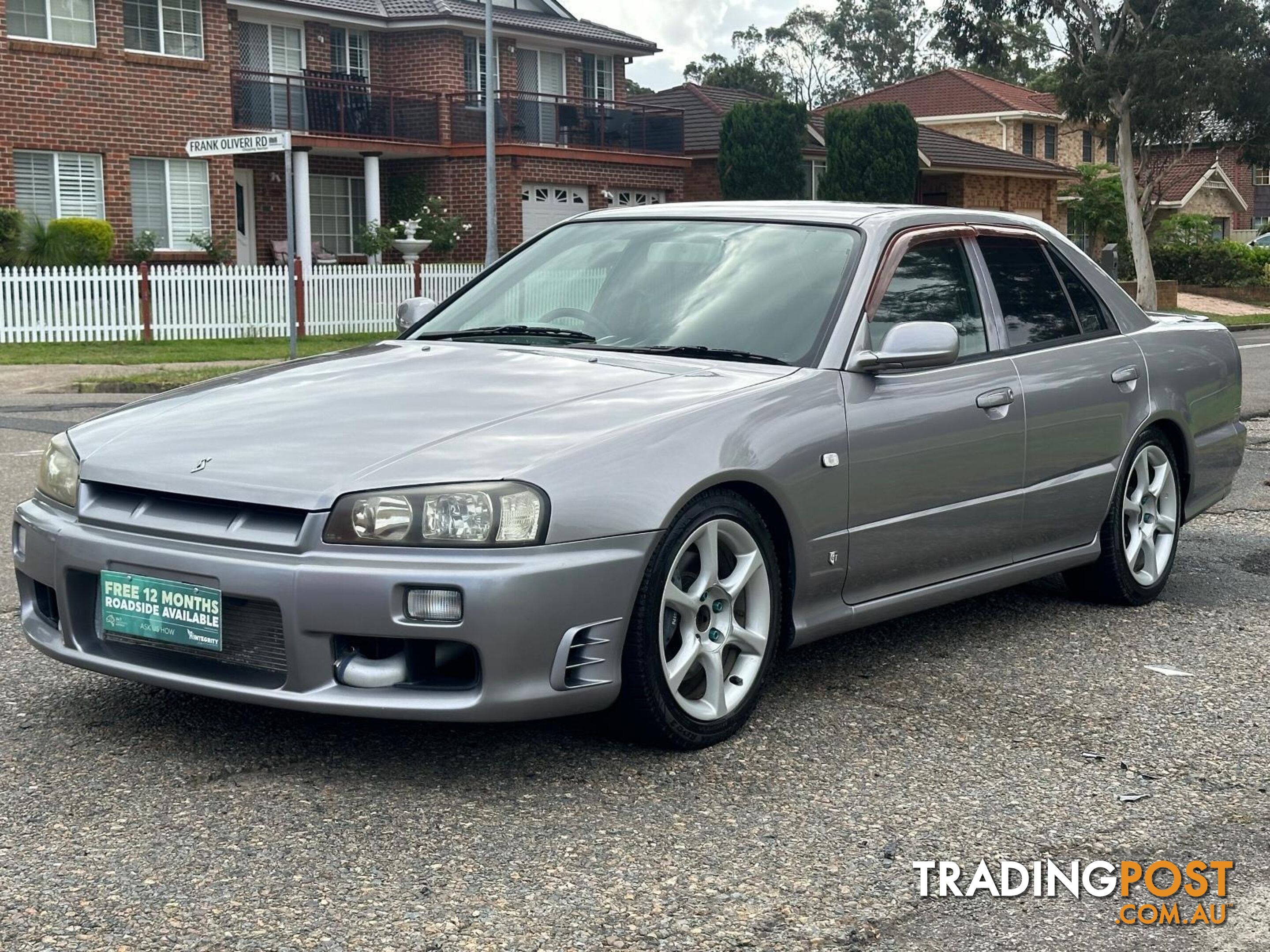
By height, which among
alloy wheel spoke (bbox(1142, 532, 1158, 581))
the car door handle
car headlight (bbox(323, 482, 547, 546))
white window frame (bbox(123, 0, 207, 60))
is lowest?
alloy wheel spoke (bbox(1142, 532, 1158, 581))

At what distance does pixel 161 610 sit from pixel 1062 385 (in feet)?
10.7

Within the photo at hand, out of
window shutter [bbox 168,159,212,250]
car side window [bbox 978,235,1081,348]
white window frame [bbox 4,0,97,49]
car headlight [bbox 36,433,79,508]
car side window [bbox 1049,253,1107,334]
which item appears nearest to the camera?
car headlight [bbox 36,433,79,508]

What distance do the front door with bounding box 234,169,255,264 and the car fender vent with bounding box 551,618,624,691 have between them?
1205 inches

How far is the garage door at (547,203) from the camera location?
3628cm

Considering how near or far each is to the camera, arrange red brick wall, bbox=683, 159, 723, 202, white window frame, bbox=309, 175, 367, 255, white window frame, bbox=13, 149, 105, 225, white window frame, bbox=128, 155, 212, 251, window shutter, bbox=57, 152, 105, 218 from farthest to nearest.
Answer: red brick wall, bbox=683, 159, 723, 202 → white window frame, bbox=309, 175, 367, 255 → white window frame, bbox=128, 155, 212, 251 → window shutter, bbox=57, 152, 105, 218 → white window frame, bbox=13, 149, 105, 225

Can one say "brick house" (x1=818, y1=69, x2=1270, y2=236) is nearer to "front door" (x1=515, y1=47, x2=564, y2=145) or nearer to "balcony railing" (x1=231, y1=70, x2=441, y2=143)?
"front door" (x1=515, y1=47, x2=564, y2=145)

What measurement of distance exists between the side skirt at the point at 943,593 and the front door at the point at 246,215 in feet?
95.9

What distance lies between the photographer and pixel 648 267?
17.8ft

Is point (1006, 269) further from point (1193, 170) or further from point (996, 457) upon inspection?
point (1193, 170)

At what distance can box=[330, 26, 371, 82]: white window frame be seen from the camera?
3525 centimetres

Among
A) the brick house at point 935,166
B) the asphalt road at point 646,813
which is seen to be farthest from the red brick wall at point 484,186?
the asphalt road at point 646,813

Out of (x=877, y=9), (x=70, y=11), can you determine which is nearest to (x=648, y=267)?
(x=70, y=11)

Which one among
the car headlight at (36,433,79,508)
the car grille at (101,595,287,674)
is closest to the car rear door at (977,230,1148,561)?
the car grille at (101,595,287,674)

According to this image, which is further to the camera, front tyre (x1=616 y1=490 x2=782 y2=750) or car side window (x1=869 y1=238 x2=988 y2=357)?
car side window (x1=869 y1=238 x2=988 y2=357)
